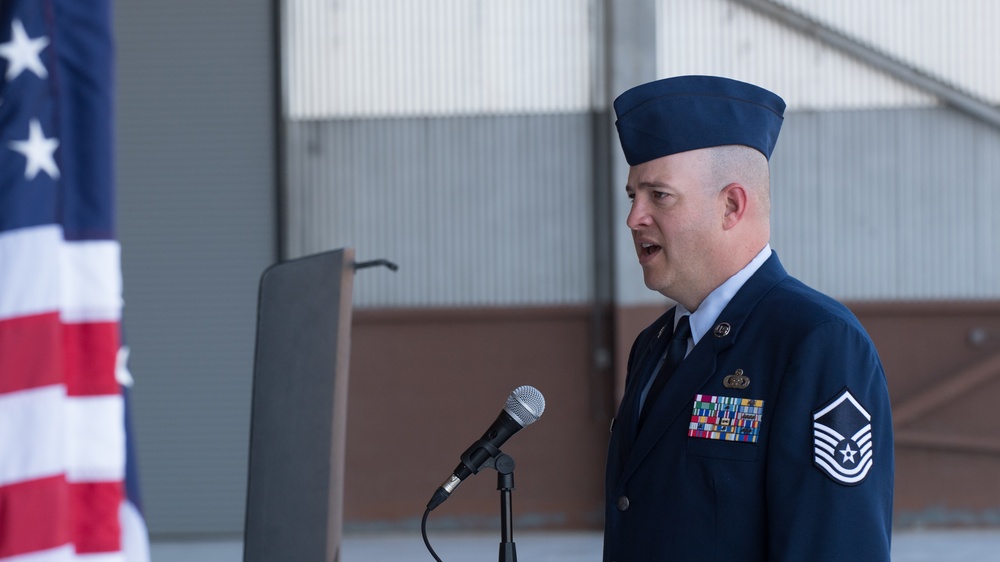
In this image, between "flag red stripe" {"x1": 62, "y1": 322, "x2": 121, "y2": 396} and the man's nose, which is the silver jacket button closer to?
the man's nose

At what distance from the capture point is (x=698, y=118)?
1.62 metres

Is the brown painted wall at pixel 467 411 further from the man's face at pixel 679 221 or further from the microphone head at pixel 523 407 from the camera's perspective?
the man's face at pixel 679 221

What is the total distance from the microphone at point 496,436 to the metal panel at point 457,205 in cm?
515

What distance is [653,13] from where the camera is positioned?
6.93 meters

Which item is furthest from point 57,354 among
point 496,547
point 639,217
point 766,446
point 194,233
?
point 194,233

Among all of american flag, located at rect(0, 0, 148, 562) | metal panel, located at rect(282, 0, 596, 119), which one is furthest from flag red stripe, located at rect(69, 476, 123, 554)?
metal panel, located at rect(282, 0, 596, 119)

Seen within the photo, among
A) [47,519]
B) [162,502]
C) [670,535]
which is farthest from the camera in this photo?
[162,502]

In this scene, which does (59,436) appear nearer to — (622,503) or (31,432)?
(31,432)

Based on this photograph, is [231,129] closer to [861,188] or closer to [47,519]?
[861,188]

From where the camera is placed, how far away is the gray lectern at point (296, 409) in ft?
6.32

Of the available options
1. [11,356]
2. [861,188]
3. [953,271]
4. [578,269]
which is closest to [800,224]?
[861,188]

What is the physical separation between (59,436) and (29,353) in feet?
0.39

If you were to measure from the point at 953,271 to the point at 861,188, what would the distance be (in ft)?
2.69

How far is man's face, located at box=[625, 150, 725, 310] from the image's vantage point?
1585 millimetres
